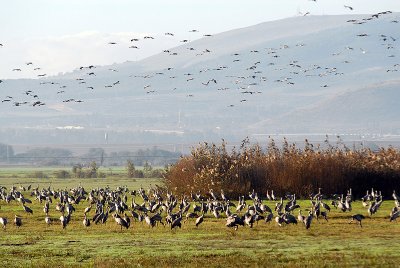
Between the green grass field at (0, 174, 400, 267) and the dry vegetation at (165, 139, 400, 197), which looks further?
the dry vegetation at (165, 139, 400, 197)

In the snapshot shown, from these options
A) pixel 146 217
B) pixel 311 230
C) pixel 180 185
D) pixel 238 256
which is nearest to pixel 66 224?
pixel 146 217

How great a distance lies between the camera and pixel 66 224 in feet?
139

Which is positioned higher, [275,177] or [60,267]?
[275,177]

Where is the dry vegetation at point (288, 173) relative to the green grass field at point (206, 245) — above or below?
above

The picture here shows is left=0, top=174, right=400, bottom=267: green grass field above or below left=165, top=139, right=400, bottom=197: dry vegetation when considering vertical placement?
below

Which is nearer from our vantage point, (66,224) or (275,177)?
(66,224)

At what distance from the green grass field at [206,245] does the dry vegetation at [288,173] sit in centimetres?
1517

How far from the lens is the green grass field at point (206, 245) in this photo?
96.4ft

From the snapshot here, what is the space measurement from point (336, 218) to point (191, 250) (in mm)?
14018

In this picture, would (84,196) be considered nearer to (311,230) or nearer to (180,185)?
(180,185)

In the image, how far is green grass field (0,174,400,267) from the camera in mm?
29375

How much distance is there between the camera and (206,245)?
33688mm

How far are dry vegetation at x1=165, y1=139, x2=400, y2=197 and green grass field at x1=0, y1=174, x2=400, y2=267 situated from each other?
1517cm

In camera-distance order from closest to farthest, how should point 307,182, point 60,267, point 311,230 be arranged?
point 60,267
point 311,230
point 307,182
